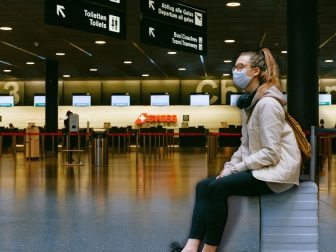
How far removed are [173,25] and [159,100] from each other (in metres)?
21.7

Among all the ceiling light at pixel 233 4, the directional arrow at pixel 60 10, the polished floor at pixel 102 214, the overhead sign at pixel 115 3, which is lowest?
the polished floor at pixel 102 214

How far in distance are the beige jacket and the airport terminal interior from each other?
0.93 feet

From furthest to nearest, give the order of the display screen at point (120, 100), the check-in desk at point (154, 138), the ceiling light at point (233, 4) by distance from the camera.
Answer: the display screen at point (120, 100), the check-in desk at point (154, 138), the ceiling light at point (233, 4)

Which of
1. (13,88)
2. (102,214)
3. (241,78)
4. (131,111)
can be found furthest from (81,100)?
(241,78)

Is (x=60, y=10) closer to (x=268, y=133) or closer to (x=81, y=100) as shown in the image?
(x=268, y=133)

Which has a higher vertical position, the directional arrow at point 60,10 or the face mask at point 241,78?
the directional arrow at point 60,10

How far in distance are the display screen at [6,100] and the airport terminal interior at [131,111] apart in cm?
7

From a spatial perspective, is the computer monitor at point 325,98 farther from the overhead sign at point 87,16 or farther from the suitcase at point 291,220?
the suitcase at point 291,220

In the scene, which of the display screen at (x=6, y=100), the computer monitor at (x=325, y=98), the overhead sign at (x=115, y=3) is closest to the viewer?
the overhead sign at (x=115, y=3)

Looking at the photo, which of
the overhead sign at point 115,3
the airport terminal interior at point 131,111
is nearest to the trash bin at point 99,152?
the airport terminal interior at point 131,111

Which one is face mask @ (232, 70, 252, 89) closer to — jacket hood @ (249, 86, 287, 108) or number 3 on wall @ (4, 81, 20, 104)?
jacket hood @ (249, 86, 287, 108)

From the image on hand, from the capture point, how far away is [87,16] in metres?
8.53

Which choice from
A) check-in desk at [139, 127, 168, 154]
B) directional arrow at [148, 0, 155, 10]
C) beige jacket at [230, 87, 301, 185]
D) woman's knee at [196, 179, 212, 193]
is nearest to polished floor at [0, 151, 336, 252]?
woman's knee at [196, 179, 212, 193]

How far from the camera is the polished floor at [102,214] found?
505cm
